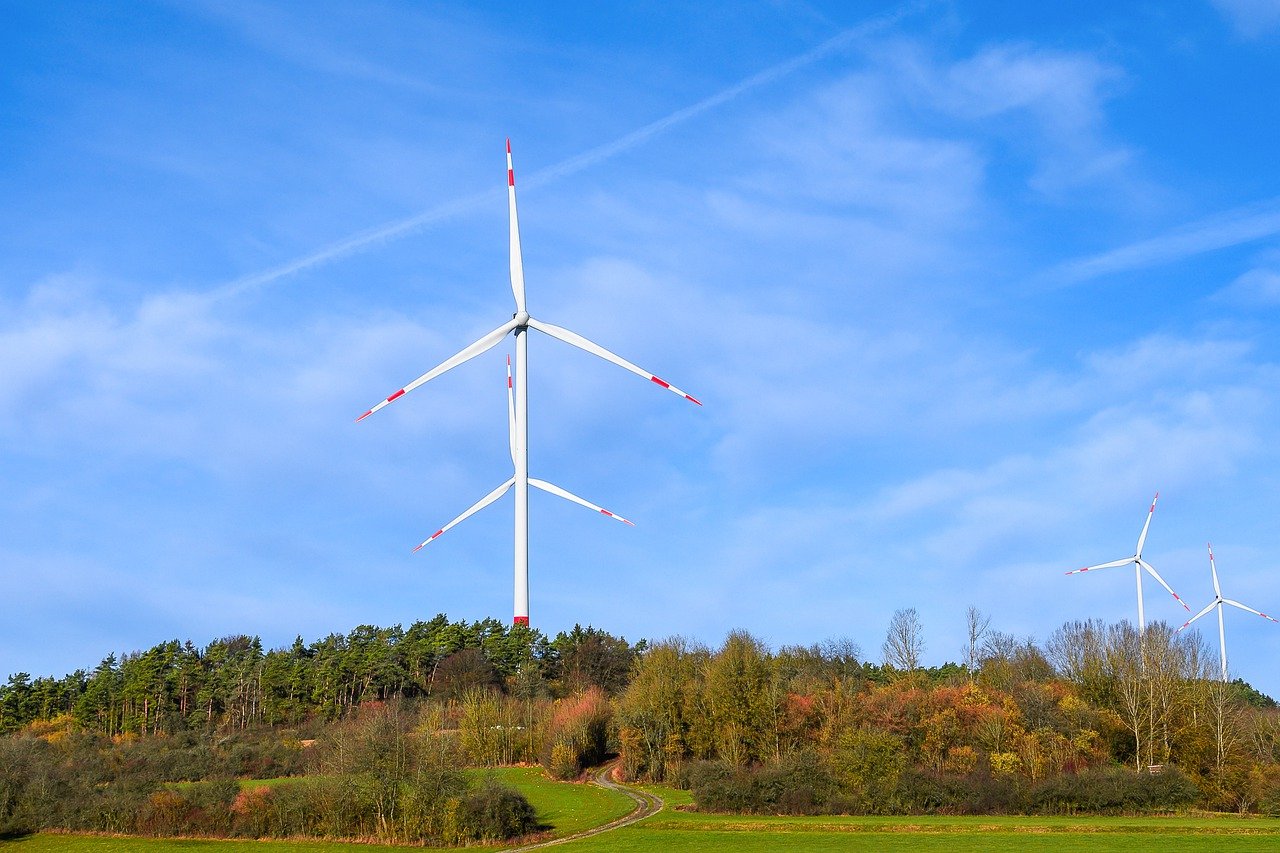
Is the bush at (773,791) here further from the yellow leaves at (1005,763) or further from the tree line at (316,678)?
the tree line at (316,678)

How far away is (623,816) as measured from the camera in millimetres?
66500

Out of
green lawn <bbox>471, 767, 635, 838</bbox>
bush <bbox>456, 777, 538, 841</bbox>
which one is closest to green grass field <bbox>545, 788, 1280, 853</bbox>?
green lawn <bbox>471, 767, 635, 838</bbox>

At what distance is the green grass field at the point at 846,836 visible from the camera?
52.4 metres

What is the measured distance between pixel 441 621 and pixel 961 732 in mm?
67796

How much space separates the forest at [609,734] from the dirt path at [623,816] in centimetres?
198

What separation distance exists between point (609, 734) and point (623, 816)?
80.7 ft

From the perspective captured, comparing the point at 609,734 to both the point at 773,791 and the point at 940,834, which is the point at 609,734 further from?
the point at 940,834

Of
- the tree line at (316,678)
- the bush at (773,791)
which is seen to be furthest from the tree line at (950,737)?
the tree line at (316,678)

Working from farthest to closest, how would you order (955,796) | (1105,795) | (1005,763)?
(1005,763) < (1105,795) < (955,796)

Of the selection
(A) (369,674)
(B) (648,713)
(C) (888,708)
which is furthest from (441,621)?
(C) (888,708)

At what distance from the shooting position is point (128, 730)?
12062 centimetres

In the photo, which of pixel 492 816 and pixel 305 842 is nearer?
pixel 492 816

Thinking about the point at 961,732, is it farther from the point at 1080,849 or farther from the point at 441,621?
the point at 441,621

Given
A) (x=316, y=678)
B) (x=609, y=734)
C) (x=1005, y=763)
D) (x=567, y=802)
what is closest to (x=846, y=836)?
(x=567, y=802)
